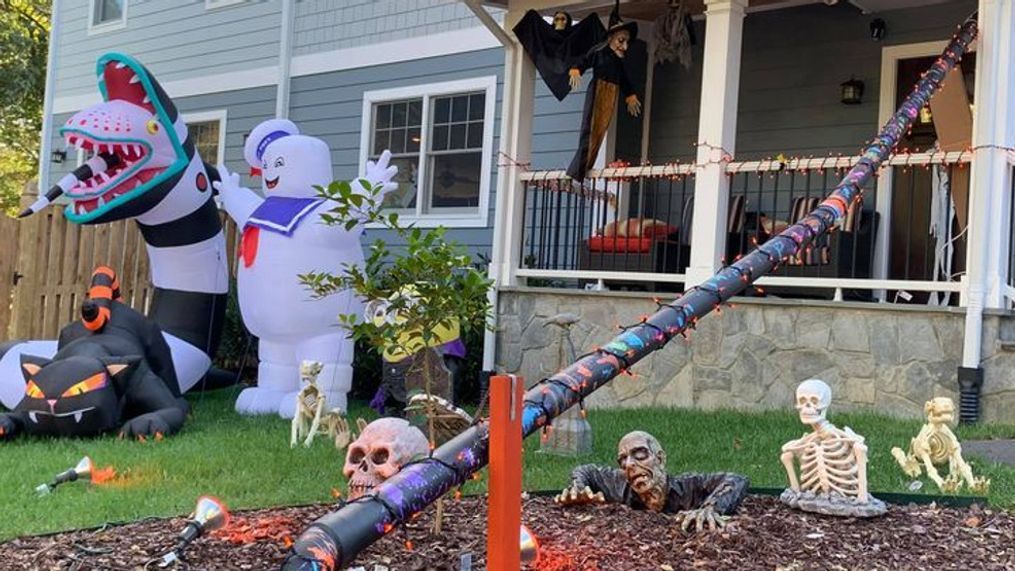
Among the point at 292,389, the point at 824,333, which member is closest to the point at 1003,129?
the point at 824,333

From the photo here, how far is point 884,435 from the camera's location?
218 inches

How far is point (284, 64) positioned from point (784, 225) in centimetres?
713

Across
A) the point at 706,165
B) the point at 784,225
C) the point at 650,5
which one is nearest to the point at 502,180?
the point at 706,165

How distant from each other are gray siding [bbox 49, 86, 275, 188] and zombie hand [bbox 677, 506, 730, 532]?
1030 centimetres

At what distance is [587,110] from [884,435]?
140 inches

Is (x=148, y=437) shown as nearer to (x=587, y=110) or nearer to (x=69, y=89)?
(x=587, y=110)

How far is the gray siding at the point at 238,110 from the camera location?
505 inches

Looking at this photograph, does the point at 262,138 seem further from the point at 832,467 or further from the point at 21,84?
the point at 21,84

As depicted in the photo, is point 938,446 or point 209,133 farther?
point 209,133

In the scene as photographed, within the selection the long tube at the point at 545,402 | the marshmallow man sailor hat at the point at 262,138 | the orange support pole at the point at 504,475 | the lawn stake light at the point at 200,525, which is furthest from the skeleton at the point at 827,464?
the marshmallow man sailor hat at the point at 262,138

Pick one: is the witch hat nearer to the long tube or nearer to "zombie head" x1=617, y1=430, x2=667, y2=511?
the long tube

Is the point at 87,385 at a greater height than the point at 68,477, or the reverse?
the point at 87,385

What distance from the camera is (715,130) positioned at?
7.08 m

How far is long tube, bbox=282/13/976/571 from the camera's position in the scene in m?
2.01
